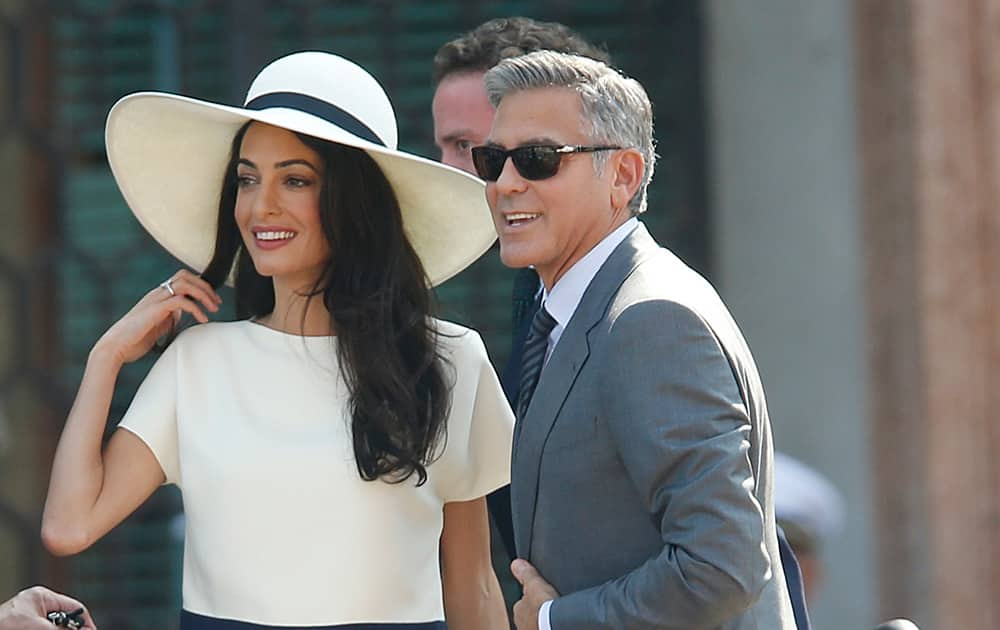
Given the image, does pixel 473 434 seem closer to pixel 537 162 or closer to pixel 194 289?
pixel 194 289

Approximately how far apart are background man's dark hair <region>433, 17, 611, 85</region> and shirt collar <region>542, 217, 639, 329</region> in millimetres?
974

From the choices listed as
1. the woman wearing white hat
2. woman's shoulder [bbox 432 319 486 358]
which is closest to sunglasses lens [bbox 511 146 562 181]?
the woman wearing white hat

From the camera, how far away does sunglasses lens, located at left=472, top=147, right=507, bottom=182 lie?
2.74 m

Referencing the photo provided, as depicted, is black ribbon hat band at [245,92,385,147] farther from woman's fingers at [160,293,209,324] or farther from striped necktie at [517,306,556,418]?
striped necktie at [517,306,556,418]

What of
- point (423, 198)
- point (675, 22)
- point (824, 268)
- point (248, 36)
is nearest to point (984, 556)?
point (824, 268)

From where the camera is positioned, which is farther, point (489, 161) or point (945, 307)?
point (945, 307)

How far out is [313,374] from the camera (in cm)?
308

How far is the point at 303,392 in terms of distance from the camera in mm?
3047

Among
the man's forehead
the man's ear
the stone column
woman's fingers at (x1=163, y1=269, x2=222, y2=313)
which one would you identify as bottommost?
the stone column

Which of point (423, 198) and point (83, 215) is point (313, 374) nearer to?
point (423, 198)

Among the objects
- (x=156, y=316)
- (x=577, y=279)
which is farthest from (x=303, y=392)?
(x=577, y=279)

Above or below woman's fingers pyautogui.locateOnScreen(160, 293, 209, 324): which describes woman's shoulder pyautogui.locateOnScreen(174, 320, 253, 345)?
below

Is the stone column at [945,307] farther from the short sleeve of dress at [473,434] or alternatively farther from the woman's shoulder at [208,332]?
the woman's shoulder at [208,332]

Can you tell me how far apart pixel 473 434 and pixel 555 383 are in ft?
1.89
